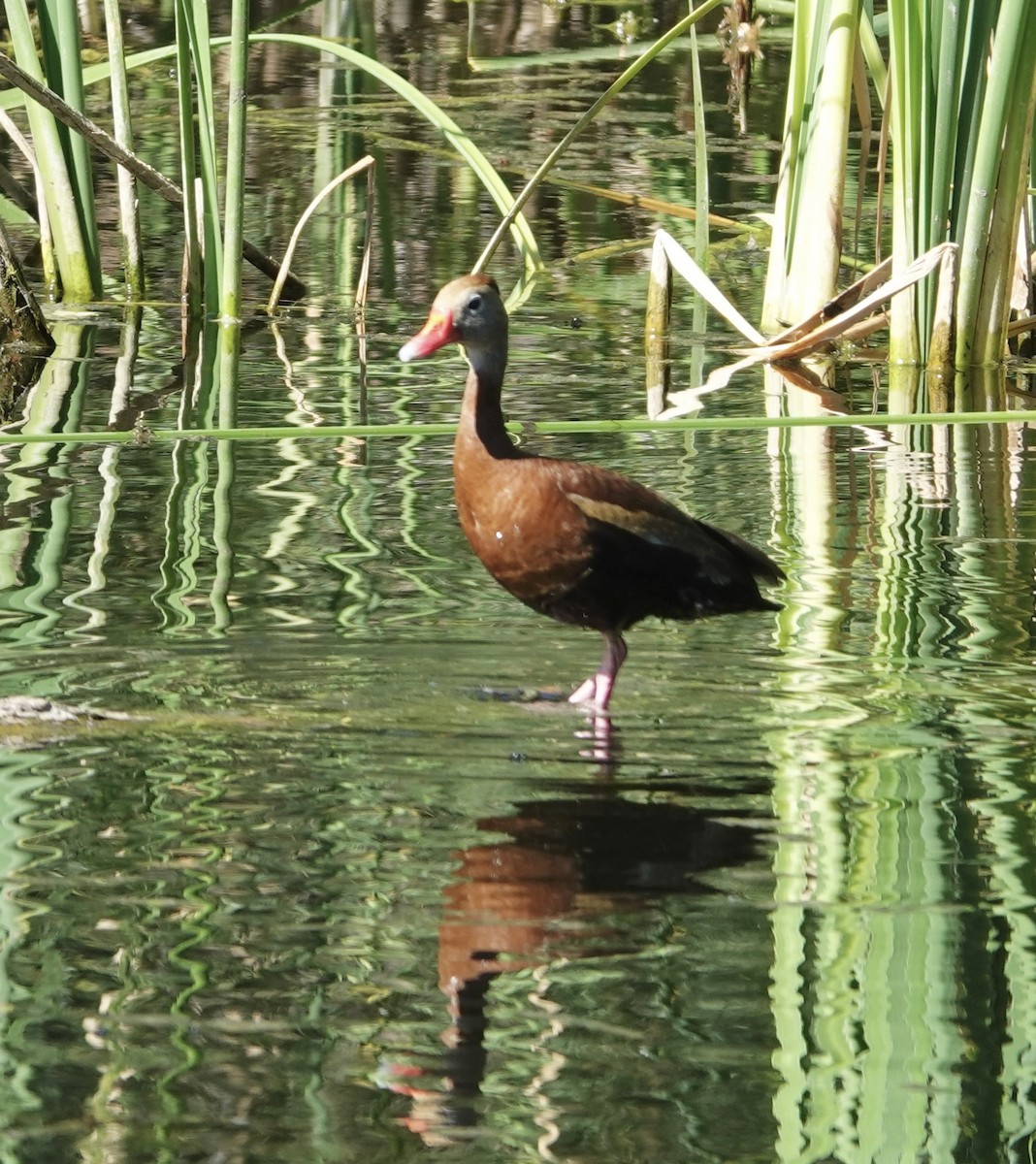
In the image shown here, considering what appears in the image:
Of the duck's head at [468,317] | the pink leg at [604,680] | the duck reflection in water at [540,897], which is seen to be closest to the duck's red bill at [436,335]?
the duck's head at [468,317]

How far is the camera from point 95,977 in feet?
10.1

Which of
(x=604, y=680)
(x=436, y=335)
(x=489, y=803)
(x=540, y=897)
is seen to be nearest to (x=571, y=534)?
(x=604, y=680)

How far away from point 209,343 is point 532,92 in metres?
5.62

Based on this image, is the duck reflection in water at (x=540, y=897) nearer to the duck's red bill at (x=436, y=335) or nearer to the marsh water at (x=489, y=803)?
the marsh water at (x=489, y=803)

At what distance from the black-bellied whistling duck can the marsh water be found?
6.6 inches

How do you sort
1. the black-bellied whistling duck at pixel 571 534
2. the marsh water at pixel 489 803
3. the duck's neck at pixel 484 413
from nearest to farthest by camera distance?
the marsh water at pixel 489 803
the black-bellied whistling duck at pixel 571 534
the duck's neck at pixel 484 413

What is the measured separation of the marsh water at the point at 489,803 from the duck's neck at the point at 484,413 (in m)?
0.47

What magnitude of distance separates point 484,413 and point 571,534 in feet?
1.27

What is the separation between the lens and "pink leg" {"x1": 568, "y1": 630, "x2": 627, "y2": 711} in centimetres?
450

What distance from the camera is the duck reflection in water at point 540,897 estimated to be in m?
2.81

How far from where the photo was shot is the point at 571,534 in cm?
446

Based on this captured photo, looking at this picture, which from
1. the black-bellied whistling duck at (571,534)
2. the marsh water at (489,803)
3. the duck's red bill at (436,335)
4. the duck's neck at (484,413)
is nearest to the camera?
the marsh water at (489,803)

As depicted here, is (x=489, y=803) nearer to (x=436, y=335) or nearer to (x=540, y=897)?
(x=540, y=897)

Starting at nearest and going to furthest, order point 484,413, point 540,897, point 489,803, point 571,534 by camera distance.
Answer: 1. point 540,897
2. point 489,803
3. point 571,534
4. point 484,413
